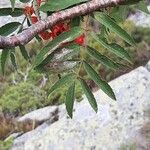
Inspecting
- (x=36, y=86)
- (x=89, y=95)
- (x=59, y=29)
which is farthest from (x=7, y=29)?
(x=36, y=86)

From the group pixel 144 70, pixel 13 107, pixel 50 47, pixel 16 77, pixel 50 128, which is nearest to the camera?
pixel 50 47

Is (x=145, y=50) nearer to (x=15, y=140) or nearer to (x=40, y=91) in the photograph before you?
(x=40, y=91)

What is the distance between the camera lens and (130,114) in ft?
20.7

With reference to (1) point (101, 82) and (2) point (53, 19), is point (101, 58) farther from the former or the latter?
(2) point (53, 19)

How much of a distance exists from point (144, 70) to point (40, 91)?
1.88 meters

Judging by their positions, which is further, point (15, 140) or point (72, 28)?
point (15, 140)

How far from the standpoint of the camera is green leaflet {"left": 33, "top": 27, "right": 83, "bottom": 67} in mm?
1361

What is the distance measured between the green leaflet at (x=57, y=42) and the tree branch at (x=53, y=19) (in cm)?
11

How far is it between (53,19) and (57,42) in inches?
5.4

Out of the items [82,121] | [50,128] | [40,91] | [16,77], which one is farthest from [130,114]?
[16,77]

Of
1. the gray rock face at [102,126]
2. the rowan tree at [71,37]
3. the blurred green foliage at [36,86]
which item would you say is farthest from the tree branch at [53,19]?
the blurred green foliage at [36,86]

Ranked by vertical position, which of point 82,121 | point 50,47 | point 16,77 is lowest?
point 16,77

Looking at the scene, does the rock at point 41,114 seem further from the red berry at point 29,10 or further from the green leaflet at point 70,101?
the green leaflet at point 70,101

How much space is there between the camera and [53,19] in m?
1.24
